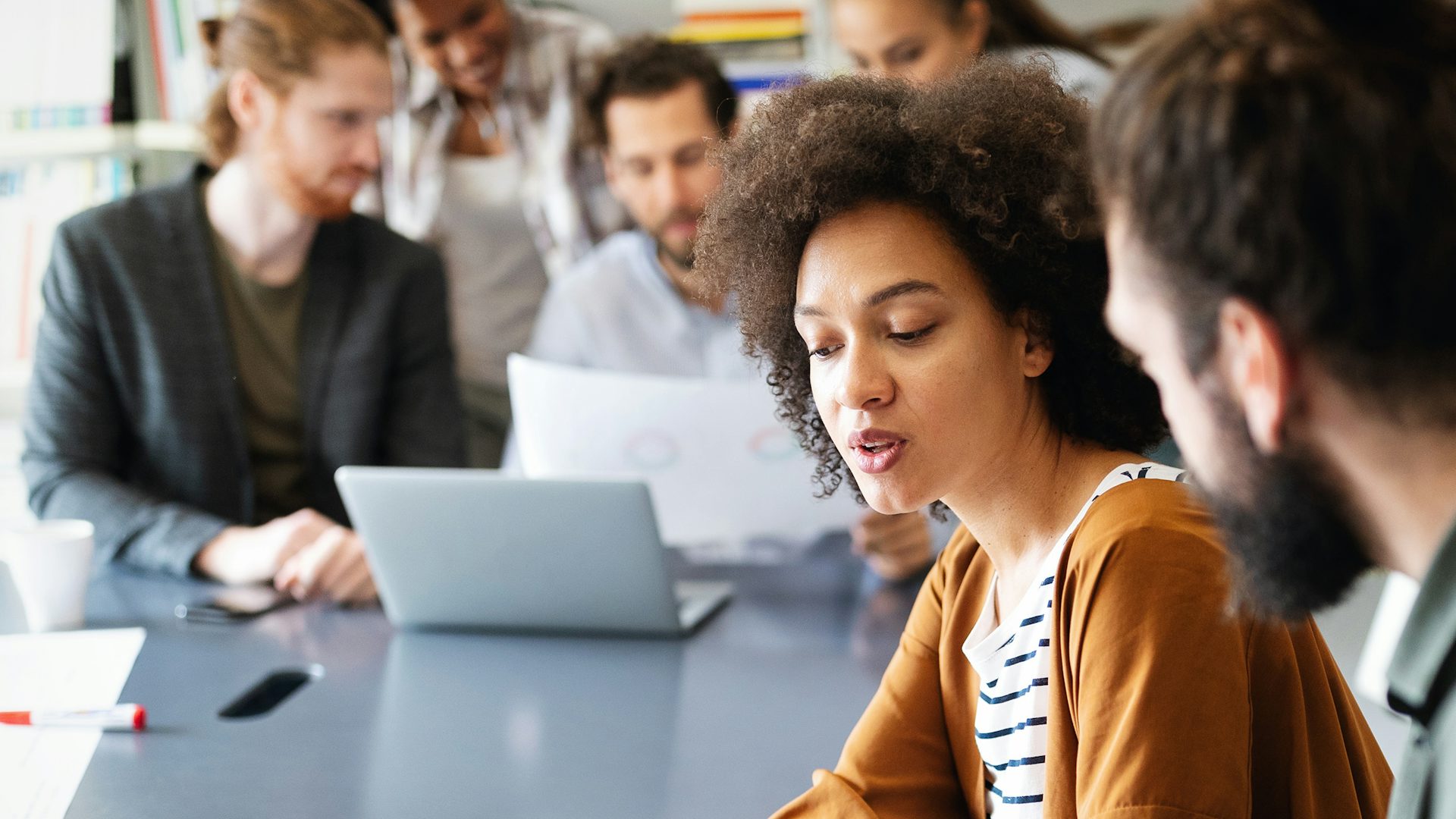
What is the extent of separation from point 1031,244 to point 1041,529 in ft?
0.75

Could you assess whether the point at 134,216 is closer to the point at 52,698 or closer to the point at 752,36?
the point at 52,698

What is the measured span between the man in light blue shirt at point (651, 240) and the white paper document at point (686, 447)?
0.81 m

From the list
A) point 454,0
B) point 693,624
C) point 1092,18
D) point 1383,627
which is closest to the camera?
point 693,624

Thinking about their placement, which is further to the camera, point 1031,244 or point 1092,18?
point 1092,18

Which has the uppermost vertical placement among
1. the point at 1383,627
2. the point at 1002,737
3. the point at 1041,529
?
the point at 1041,529

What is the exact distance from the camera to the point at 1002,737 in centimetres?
104

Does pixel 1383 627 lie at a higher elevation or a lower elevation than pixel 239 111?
lower

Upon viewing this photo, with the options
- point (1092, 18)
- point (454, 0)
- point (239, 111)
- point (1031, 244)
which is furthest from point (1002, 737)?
point (1092, 18)

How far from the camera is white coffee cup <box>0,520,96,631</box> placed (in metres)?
1.60

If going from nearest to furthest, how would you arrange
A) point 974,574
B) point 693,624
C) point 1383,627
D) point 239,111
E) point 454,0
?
point 974,574 < point 693,624 < point 1383,627 < point 239,111 < point 454,0

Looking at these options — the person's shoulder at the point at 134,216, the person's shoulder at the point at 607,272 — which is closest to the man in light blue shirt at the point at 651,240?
the person's shoulder at the point at 607,272

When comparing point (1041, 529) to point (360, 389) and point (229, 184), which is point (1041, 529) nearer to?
point (360, 389)

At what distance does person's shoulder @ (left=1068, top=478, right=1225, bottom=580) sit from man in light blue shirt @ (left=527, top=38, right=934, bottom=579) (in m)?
1.58

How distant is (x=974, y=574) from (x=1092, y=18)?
248 cm
